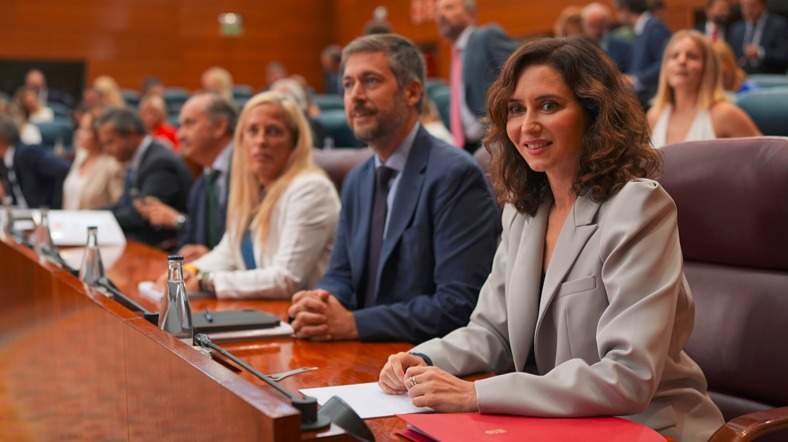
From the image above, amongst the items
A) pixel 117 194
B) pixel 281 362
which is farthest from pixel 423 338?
pixel 117 194

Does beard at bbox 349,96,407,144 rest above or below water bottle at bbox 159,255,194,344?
above

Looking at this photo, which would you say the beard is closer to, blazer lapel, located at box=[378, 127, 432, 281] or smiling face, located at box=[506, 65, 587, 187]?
blazer lapel, located at box=[378, 127, 432, 281]

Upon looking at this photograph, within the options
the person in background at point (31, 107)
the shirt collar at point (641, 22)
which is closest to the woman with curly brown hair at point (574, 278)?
the shirt collar at point (641, 22)


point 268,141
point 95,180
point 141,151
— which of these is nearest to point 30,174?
point 95,180

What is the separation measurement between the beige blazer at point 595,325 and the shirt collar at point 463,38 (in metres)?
4.18

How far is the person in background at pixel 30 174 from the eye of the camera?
6359mm

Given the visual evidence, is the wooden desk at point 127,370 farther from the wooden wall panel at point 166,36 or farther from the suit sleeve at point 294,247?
the wooden wall panel at point 166,36

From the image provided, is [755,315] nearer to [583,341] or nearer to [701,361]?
[701,361]

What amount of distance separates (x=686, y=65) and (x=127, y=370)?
11.1ft

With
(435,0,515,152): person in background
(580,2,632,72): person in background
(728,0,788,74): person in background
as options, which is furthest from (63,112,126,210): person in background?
(728,0,788,74): person in background

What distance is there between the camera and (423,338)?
2.49m

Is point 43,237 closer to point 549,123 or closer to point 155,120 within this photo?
point 549,123

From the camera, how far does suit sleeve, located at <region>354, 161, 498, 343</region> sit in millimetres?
2432

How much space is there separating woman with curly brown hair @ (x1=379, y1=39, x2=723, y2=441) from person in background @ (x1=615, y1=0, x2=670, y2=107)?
507 centimetres
